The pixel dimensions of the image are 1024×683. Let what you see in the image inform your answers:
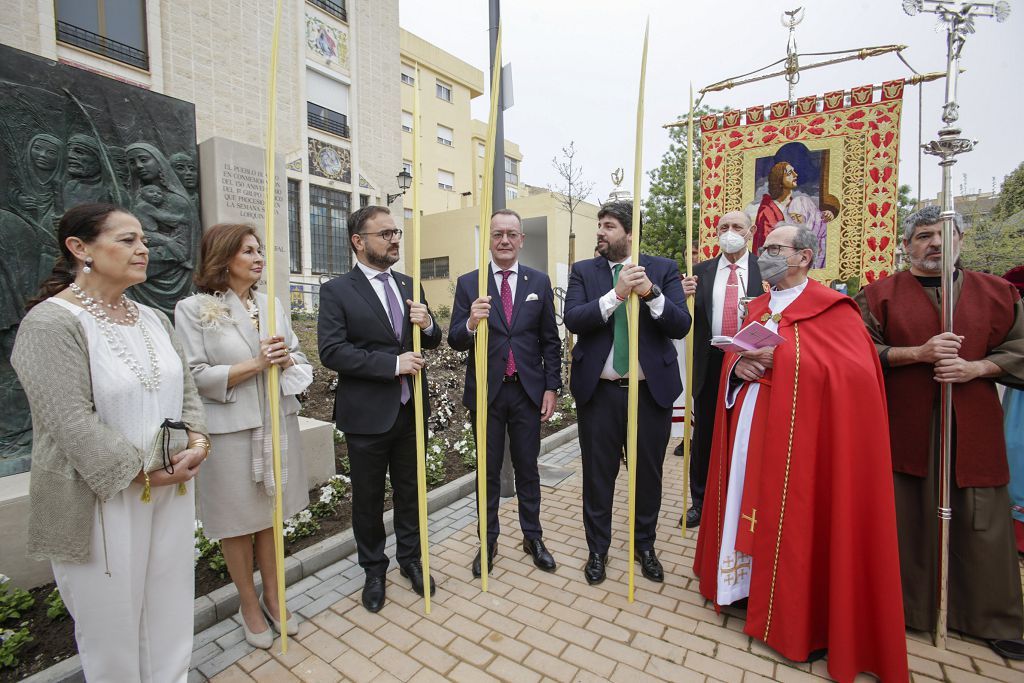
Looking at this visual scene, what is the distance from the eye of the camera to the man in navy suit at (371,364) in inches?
109

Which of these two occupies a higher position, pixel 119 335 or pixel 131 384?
pixel 119 335

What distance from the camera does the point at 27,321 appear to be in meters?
1.71

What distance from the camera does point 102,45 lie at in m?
11.1

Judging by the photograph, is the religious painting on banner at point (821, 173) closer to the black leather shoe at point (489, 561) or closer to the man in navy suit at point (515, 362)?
the man in navy suit at point (515, 362)

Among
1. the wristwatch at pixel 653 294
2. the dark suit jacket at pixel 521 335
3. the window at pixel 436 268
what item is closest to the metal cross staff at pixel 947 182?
the wristwatch at pixel 653 294

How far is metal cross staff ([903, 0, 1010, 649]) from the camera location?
2.48 m

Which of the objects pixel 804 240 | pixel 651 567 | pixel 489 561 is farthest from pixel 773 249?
pixel 489 561

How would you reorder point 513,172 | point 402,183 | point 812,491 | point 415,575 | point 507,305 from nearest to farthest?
point 812,491 < point 415,575 < point 507,305 < point 402,183 < point 513,172

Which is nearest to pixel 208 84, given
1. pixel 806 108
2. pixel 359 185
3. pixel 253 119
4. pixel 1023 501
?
pixel 253 119

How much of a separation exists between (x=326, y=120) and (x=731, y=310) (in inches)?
648

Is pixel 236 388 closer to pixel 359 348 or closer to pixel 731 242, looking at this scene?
pixel 359 348

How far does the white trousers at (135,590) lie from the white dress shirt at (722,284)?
11.3ft

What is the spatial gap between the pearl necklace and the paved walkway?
5.00 ft

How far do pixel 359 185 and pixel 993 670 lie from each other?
18188mm
